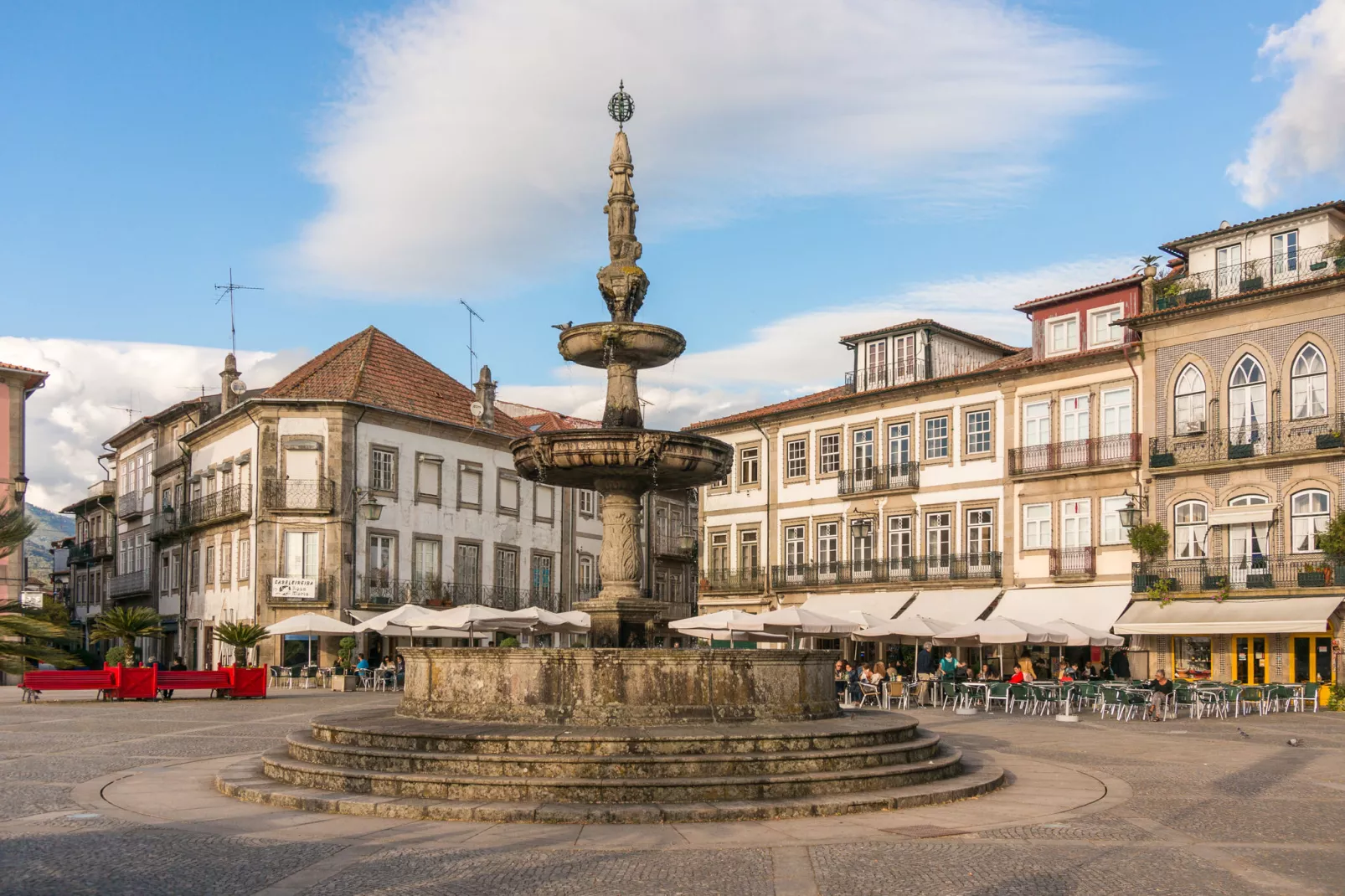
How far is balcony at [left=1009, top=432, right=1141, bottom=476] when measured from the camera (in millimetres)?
34344

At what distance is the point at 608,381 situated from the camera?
16141 millimetres

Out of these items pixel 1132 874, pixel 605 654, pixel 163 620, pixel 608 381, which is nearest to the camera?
pixel 1132 874

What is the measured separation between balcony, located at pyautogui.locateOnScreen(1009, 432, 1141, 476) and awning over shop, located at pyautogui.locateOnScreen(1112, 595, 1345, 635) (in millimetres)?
3960

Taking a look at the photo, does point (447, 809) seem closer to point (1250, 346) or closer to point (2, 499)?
point (2, 499)

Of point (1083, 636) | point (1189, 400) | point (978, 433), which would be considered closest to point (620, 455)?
point (1083, 636)

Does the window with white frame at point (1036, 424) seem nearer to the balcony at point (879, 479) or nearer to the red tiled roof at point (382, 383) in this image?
the balcony at point (879, 479)

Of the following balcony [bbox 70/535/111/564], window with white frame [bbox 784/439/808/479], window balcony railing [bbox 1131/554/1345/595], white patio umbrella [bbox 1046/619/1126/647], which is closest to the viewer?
white patio umbrella [bbox 1046/619/1126/647]

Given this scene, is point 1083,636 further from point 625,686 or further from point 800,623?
point 625,686

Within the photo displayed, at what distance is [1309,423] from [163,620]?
135 ft

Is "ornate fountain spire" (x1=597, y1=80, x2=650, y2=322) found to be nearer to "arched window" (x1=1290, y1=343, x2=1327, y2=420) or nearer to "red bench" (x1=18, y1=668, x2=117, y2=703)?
"red bench" (x1=18, y1=668, x2=117, y2=703)

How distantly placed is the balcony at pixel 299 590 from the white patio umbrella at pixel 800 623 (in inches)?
659

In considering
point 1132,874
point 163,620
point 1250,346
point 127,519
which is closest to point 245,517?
point 163,620

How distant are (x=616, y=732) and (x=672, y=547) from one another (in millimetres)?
44262

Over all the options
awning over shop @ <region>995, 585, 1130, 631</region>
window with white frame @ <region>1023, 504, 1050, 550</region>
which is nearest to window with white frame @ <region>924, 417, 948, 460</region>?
window with white frame @ <region>1023, 504, 1050, 550</region>
